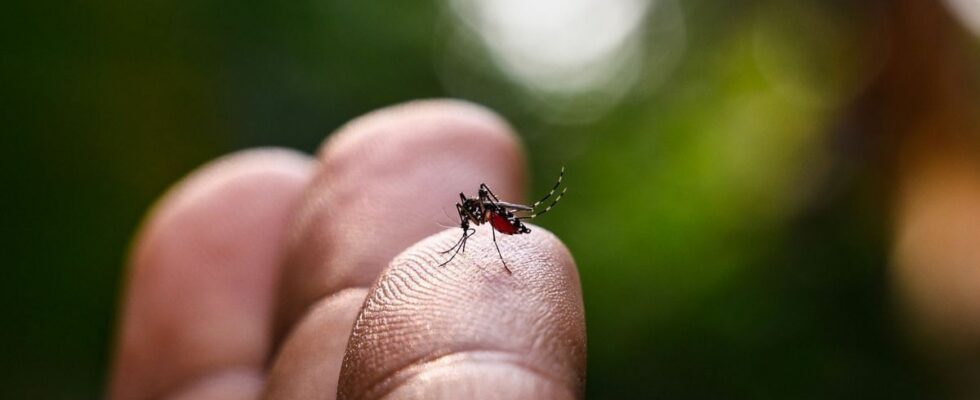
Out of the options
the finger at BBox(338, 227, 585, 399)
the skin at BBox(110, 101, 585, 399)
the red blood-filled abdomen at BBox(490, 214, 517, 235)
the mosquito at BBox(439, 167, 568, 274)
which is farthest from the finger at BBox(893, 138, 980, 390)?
the finger at BBox(338, 227, 585, 399)

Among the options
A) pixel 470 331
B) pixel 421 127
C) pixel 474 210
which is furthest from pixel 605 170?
pixel 470 331

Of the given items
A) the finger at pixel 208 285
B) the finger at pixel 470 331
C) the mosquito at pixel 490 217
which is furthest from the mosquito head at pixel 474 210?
the finger at pixel 208 285

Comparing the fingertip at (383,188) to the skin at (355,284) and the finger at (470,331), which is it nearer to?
the skin at (355,284)

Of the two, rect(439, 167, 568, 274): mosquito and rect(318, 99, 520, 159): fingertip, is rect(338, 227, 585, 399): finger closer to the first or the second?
rect(439, 167, 568, 274): mosquito

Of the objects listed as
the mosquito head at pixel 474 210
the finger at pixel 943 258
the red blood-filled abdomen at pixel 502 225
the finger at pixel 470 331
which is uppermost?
the finger at pixel 943 258

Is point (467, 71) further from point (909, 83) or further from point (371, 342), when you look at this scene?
point (371, 342)

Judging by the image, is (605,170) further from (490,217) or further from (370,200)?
(490,217)
